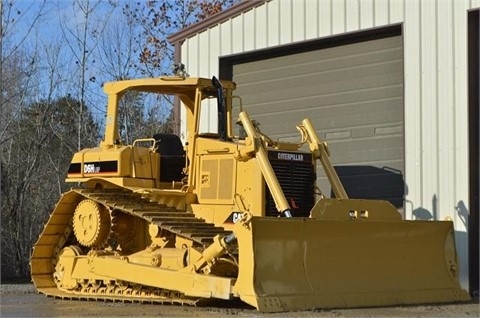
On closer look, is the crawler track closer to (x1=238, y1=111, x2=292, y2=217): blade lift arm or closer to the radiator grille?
(x1=238, y1=111, x2=292, y2=217): blade lift arm

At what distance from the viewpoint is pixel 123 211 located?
1312 centimetres

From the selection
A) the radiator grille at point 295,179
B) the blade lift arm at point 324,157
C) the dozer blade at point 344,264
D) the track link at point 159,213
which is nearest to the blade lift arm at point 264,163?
the radiator grille at point 295,179

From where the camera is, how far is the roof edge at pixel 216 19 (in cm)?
1708

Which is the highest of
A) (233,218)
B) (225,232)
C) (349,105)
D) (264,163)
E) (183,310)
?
(349,105)

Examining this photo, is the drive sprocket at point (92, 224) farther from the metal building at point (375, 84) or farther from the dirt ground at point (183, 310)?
the metal building at point (375, 84)

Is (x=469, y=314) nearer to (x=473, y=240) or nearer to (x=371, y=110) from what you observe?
(x=473, y=240)

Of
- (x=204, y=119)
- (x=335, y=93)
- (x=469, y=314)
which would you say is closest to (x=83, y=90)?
(x=204, y=119)

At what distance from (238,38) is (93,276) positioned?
6150 mm

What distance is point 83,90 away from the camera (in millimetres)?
26703

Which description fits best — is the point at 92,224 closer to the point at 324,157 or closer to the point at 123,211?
the point at 123,211

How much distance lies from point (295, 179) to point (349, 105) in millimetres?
3697

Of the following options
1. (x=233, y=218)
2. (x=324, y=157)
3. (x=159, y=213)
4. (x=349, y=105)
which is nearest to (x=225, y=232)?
(x=233, y=218)

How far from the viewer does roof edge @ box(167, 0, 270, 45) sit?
17078 mm

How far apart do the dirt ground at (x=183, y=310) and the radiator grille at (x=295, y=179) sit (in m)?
1.62
